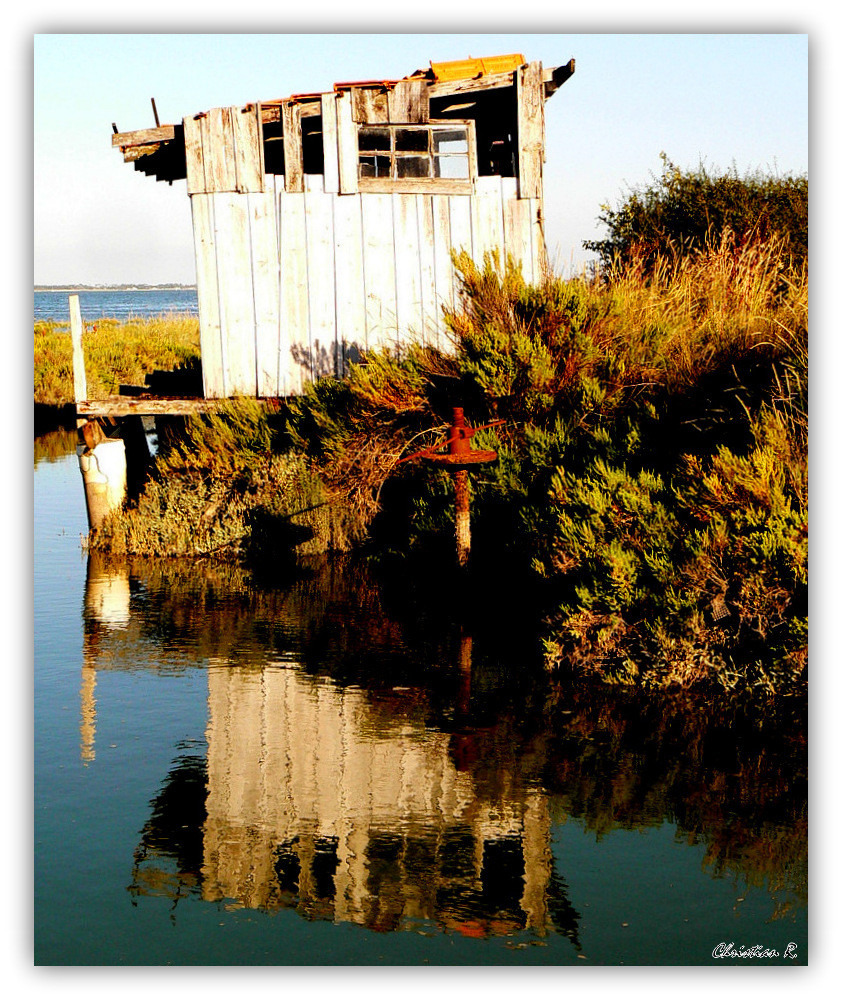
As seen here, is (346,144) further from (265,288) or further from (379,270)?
(265,288)

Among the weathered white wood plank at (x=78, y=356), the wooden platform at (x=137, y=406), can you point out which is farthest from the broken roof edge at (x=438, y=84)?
the wooden platform at (x=137, y=406)

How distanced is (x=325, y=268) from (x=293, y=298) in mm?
492

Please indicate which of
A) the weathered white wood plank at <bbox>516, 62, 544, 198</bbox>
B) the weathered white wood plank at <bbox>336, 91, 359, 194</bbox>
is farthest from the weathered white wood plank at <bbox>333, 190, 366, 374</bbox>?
the weathered white wood plank at <bbox>516, 62, 544, 198</bbox>

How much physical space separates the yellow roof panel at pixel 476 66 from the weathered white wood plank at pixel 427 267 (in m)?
1.35

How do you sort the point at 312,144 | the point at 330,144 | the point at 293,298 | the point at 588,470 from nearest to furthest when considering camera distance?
1. the point at 588,470
2. the point at 330,144
3. the point at 293,298
4. the point at 312,144

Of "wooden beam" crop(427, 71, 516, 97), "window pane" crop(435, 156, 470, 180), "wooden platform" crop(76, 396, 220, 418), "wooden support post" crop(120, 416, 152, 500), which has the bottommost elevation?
"wooden support post" crop(120, 416, 152, 500)

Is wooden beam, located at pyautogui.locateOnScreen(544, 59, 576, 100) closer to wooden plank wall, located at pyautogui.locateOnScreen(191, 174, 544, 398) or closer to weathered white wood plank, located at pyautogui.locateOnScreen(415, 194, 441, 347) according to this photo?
wooden plank wall, located at pyautogui.locateOnScreen(191, 174, 544, 398)

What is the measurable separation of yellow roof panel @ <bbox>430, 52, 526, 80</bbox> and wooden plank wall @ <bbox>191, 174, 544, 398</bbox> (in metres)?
1.16

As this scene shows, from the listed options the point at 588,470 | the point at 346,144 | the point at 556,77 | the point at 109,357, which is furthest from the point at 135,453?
the point at 109,357

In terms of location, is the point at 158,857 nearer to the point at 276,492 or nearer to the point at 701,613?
the point at 701,613

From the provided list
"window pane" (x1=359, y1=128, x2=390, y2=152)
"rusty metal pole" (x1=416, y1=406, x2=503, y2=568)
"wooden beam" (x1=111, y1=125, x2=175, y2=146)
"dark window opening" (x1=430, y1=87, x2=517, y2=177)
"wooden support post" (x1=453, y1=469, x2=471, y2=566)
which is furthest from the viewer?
"dark window opening" (x1=430, y1=87, x2=517, y2=177)

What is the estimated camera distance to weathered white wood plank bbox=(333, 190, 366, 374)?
12625mm

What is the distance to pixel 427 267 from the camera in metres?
12.9
